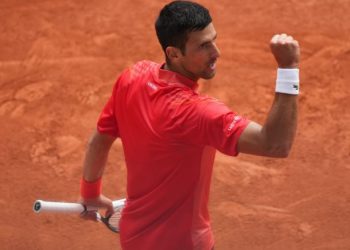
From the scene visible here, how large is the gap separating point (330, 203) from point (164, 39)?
3.40 m

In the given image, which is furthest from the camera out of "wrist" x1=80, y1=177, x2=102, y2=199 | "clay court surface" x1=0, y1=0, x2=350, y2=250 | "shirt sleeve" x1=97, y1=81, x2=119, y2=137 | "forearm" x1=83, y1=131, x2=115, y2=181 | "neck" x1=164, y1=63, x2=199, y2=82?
"clay court surface" x1=0, y1=0, x2=350, y2=250

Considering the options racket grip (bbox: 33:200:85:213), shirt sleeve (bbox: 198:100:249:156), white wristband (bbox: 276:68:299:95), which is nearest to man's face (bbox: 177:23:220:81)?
shirt sleeve (bbox: 198:100:249:156)

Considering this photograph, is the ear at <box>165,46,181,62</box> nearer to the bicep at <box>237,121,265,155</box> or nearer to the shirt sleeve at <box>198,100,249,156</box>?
the shirt sleeve at <box>198,100,249,156</box>

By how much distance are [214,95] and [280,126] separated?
450cm

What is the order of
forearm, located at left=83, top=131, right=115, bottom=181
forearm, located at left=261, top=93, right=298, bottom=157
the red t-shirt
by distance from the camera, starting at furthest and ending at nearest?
forearm, located at left=83, top=131, right=115, bottom=181, the red t-shirt, forearm, located at left=261, top=93, right=298, bottom=157

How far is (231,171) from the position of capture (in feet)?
20.9

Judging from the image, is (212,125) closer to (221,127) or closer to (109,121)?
(221,127)

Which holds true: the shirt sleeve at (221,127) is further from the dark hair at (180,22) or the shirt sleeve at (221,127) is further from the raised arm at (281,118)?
the dark hair at (180,22)

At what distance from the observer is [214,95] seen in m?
7.14

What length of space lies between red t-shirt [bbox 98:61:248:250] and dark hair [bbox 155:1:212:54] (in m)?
0.16

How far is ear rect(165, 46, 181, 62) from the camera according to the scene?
3.02m

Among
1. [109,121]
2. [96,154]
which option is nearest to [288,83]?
[109,121]

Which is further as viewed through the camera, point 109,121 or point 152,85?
point 109,121

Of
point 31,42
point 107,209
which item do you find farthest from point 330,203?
point 31,42
